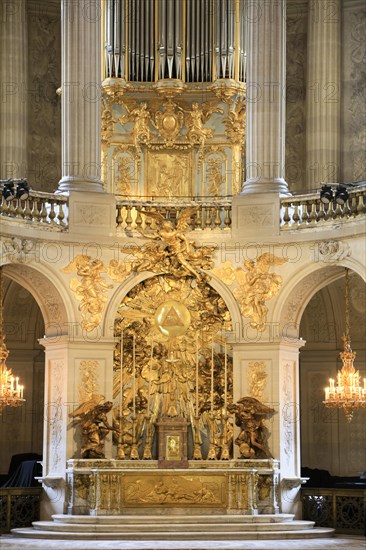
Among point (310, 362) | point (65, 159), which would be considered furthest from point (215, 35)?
point (310, 362)

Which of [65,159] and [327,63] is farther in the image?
[327,63]

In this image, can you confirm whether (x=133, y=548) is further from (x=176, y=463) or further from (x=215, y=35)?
(x=215, y=35)

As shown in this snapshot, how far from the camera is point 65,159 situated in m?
25.7

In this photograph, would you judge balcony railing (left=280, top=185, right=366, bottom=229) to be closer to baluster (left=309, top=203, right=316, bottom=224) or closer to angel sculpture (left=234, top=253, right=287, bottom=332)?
baluster (left=309, top=203, right=316, bottom=224)

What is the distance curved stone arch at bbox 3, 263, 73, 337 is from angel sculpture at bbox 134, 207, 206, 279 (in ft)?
4.46

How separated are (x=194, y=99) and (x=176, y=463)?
676 centimetres

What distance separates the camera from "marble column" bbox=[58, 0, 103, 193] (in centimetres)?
2558

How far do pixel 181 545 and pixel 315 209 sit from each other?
633 centimetres

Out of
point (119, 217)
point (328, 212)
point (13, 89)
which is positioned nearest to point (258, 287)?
point (328, 212)

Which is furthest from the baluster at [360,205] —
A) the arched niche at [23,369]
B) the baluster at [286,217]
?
the arched niche at [23,369]

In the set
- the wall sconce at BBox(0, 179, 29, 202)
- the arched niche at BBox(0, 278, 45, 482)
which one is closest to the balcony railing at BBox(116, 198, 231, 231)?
the wall sconce at BBox(0, 179, 29, 202)

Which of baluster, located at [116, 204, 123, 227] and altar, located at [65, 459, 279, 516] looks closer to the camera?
altar, located at [65, 459, 279, 516]

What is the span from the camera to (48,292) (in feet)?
81.4

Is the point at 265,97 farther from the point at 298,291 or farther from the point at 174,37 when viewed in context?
the point at 298,291
